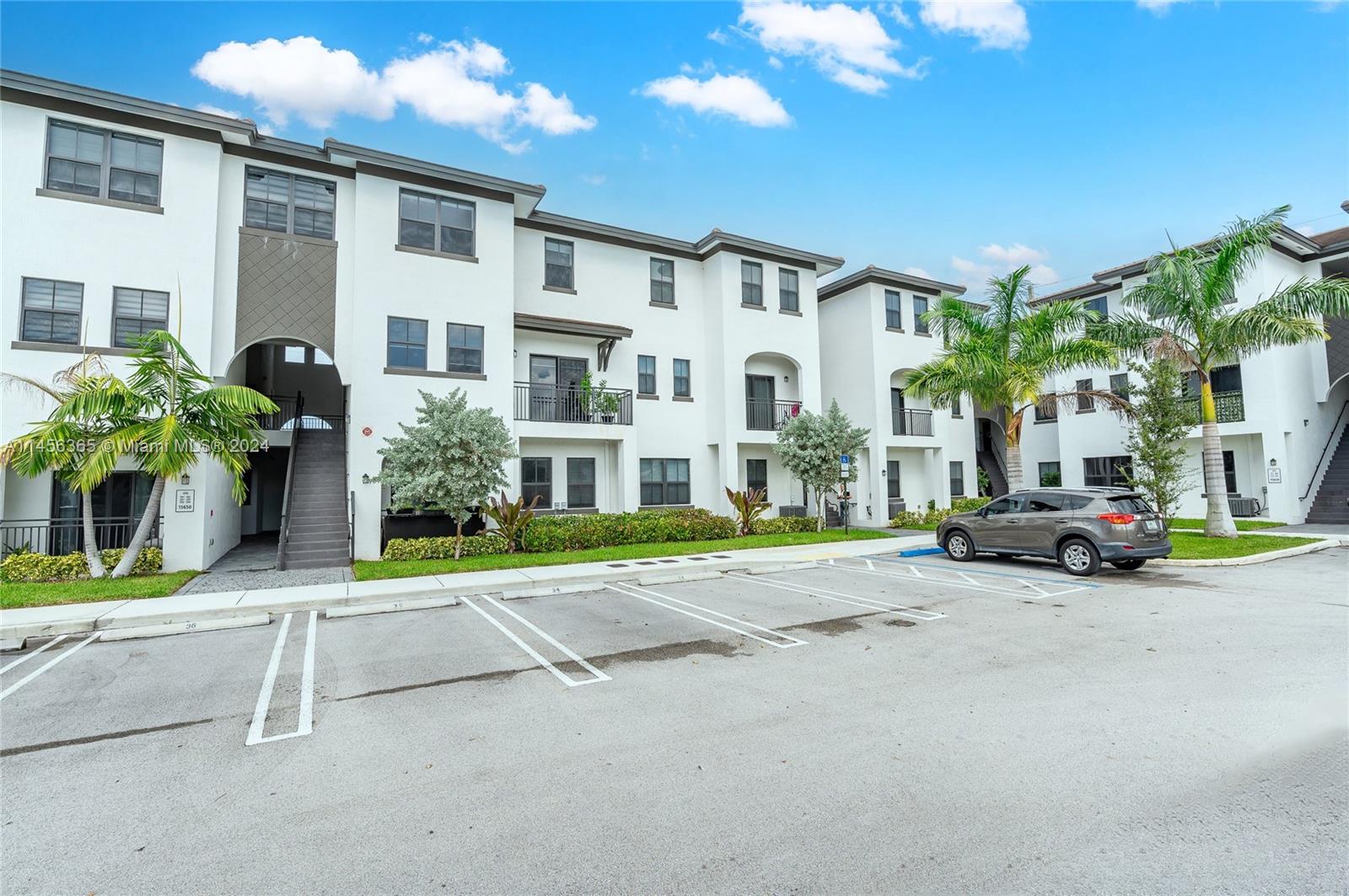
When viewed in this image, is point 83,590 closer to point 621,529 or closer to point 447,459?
point 447,459

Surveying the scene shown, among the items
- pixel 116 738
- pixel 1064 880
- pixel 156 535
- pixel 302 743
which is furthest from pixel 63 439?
pixel 1064 880

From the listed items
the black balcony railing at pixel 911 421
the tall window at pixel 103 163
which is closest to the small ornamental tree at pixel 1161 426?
the black balcony railing at pixel 911 421

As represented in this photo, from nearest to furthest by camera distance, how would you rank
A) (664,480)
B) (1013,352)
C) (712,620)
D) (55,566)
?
1. (712,620)
2. (55,566)
3. (1013,352)
4. (664,480)

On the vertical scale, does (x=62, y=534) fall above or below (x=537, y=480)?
below

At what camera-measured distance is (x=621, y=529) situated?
1766 centimetres

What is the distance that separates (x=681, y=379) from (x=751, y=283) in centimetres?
432

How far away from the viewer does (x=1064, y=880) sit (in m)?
3.12

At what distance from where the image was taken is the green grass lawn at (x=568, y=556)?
1379 centimetres

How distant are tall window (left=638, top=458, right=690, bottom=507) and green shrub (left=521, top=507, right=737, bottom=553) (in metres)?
1.12

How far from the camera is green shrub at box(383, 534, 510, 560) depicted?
1521 centimetres

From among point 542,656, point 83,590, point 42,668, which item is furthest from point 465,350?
point 542,656

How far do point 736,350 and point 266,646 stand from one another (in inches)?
652

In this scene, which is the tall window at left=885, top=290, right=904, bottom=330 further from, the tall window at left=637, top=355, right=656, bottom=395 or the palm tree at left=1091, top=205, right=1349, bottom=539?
the tall window at left=637, top=355, right=656, bottom=395

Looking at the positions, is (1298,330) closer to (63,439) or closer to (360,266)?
(360,266)
